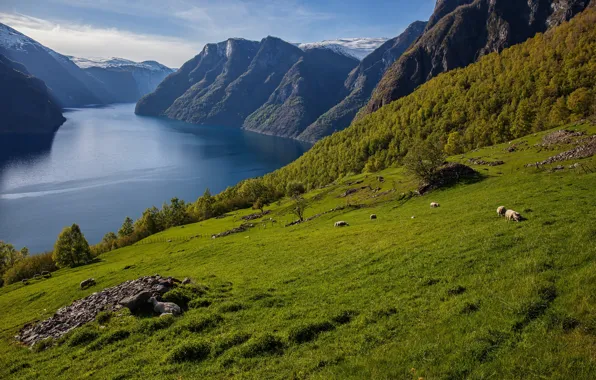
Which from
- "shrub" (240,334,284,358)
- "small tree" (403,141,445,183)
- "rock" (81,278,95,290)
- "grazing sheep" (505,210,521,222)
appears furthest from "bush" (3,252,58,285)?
"grazing sheep" (505,210,521,222)

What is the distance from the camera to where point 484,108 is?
13775cm

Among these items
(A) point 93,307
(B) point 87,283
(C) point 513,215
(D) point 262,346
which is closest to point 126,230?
(B) point 87,283

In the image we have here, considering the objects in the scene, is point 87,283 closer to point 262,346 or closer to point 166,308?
point 166,308

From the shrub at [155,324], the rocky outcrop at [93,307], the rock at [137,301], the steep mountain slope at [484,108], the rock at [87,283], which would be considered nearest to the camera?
the shrub at [155,324]

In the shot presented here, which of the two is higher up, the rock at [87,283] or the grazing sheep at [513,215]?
the grazing sheep at [513,215]

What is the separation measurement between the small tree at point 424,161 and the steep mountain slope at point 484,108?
69.7 meters

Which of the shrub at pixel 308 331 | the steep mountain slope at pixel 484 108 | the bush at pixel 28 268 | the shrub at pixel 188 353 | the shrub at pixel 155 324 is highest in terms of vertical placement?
the steep mountain slope at pixel 484 108

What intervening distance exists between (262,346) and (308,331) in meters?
2.45

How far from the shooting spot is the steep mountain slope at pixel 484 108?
114688 mm

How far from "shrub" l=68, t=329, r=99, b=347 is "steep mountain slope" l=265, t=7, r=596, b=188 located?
402 ft

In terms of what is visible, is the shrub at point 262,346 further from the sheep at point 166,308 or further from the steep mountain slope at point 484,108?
the steep mountain slope at point 484,108

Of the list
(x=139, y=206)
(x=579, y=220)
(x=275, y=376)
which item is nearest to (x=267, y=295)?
(x=275, y=376)

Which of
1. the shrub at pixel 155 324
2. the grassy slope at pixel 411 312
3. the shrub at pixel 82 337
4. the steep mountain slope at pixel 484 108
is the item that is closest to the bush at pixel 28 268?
the grassy slope at pixel 411 312

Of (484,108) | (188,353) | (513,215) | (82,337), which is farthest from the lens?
(484,108)
